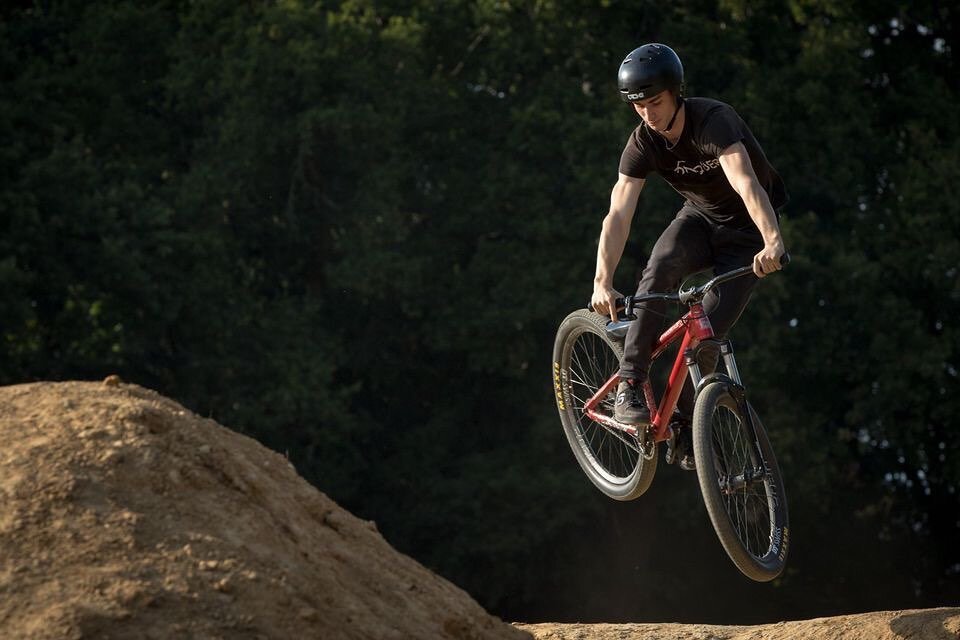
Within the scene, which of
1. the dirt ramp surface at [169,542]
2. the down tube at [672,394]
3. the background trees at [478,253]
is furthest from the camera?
the background trees at [478,253]

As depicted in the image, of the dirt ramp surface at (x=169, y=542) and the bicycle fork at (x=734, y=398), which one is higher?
the bicycle fork at (x=734, y=398)

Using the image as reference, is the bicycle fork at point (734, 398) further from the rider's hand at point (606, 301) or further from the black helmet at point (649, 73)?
the black helmet at point (649, 73)

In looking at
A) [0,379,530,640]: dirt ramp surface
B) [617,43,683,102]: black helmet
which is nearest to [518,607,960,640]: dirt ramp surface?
[0,379,530,640]: dirt ramp surface

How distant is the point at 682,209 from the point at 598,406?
1.41 metres

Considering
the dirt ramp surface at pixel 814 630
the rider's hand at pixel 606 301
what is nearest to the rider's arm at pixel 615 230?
the rider's hand at pixel 606 301

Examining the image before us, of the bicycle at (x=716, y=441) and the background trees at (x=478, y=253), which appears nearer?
the bicycle at (x=716, y=441)

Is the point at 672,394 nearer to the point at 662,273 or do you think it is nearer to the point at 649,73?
the point at 662,273

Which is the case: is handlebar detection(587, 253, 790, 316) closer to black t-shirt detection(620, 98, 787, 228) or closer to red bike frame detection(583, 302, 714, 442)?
red bike frame detection(583, 302, 714, 442)

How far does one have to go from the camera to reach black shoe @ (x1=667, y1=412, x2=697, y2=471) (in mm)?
7895

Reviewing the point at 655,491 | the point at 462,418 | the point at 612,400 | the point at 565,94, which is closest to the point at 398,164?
the point at 565,94

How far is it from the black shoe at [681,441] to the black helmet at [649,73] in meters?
1.70

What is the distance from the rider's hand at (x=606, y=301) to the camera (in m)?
7.87

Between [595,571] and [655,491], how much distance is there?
5.60ft

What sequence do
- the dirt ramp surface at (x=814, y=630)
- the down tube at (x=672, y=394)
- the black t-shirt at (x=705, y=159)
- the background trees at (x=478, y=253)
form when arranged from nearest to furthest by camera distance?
the black t-shirt at (x=705, y=159) < the down tube at (x=672, y=394) < the dirt ramp surface at (x=814, y=630) < the background trees at (x=478, y=253)
